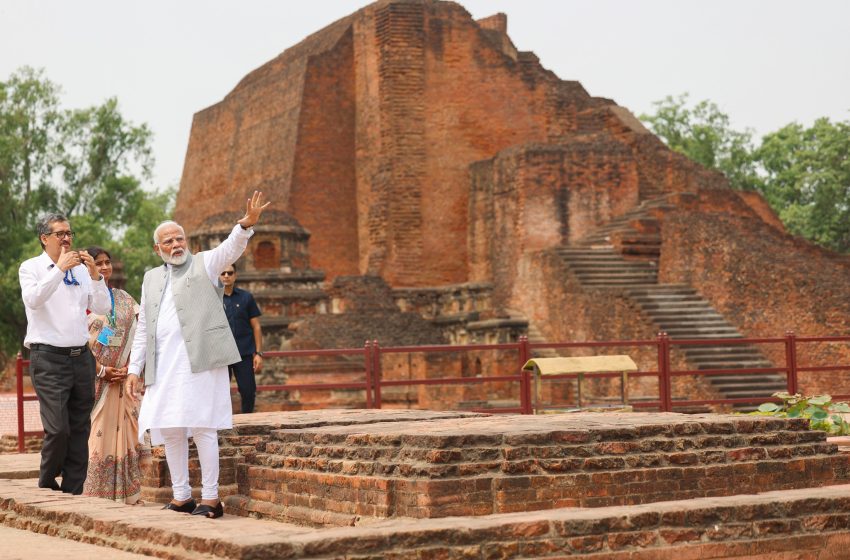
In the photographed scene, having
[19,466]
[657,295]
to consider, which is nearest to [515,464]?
[19,466]

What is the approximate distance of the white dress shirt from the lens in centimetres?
776

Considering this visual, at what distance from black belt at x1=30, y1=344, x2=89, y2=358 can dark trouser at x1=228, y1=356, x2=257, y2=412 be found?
2.32m

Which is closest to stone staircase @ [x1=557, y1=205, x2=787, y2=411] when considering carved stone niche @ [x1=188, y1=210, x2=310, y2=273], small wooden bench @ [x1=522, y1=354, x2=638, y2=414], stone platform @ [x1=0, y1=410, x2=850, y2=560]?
small wooden bench @ [x1=522, y1=354, x2=638, y2=414]

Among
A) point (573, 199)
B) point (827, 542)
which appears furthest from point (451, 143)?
point (827, 542)

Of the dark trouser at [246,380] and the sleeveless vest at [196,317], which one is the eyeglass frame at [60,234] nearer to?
the sleeveless vest at [196,317]

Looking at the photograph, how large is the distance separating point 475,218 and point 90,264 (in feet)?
66.1

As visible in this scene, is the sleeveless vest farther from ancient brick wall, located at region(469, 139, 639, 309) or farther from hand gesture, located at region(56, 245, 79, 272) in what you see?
ancient brick wall, located at region(469, 139, 639, 309)

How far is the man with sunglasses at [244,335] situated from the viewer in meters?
10.3

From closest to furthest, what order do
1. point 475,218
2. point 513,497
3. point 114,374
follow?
1. point 513,497
2. point 114,374
3. point 475,218

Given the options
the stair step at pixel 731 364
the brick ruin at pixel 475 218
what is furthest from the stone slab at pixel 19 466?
the stair step at pixel 731 364

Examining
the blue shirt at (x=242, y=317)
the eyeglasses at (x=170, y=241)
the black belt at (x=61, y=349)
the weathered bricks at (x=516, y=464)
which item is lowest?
the weathered bricks at (x=516, y=464)

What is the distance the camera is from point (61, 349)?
7.92 m

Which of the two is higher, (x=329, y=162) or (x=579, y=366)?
(x=329, y=162)

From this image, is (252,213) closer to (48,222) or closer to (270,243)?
(48,222)
